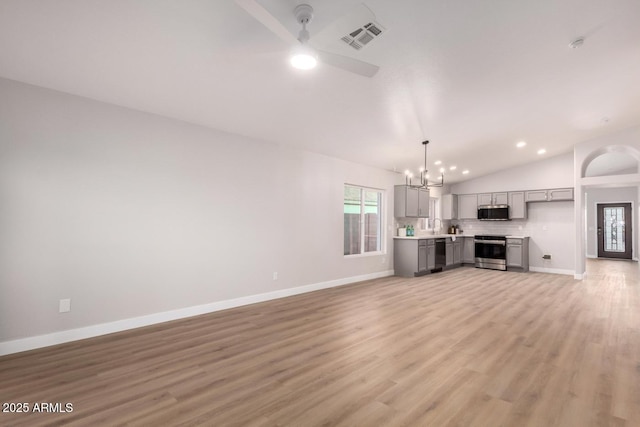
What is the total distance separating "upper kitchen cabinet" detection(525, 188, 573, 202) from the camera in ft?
24.9

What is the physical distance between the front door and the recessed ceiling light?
421 inches

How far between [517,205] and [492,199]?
64 cm

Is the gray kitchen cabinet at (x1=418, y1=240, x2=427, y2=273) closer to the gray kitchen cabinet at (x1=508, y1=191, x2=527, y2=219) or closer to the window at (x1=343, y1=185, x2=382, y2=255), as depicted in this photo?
the window at (x1=343, y1=185, x2=382, y2=255)

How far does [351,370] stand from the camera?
2592 millimetres

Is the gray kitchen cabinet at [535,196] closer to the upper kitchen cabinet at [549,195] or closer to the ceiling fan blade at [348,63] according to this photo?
the upper kitchen cabinet at [549,195]

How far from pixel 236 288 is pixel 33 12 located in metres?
3.57

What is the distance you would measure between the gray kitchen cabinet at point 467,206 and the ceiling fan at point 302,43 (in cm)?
807

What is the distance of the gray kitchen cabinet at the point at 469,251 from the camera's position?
8.75 m

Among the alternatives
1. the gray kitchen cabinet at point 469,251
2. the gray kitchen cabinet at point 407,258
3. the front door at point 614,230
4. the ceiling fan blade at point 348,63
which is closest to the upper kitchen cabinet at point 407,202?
the gray kitchen cabinet at point 407,258

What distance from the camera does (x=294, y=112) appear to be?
402cm

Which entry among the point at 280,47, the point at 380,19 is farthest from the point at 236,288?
the point at 380,19

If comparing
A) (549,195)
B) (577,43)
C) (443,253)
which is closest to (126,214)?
(577,43)

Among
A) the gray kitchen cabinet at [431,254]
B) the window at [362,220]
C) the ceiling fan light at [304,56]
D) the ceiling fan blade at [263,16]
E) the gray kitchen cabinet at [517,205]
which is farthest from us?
the gray kitchen cabinet at [517,205]

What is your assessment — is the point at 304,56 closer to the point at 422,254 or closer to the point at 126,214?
the point at 126,214
